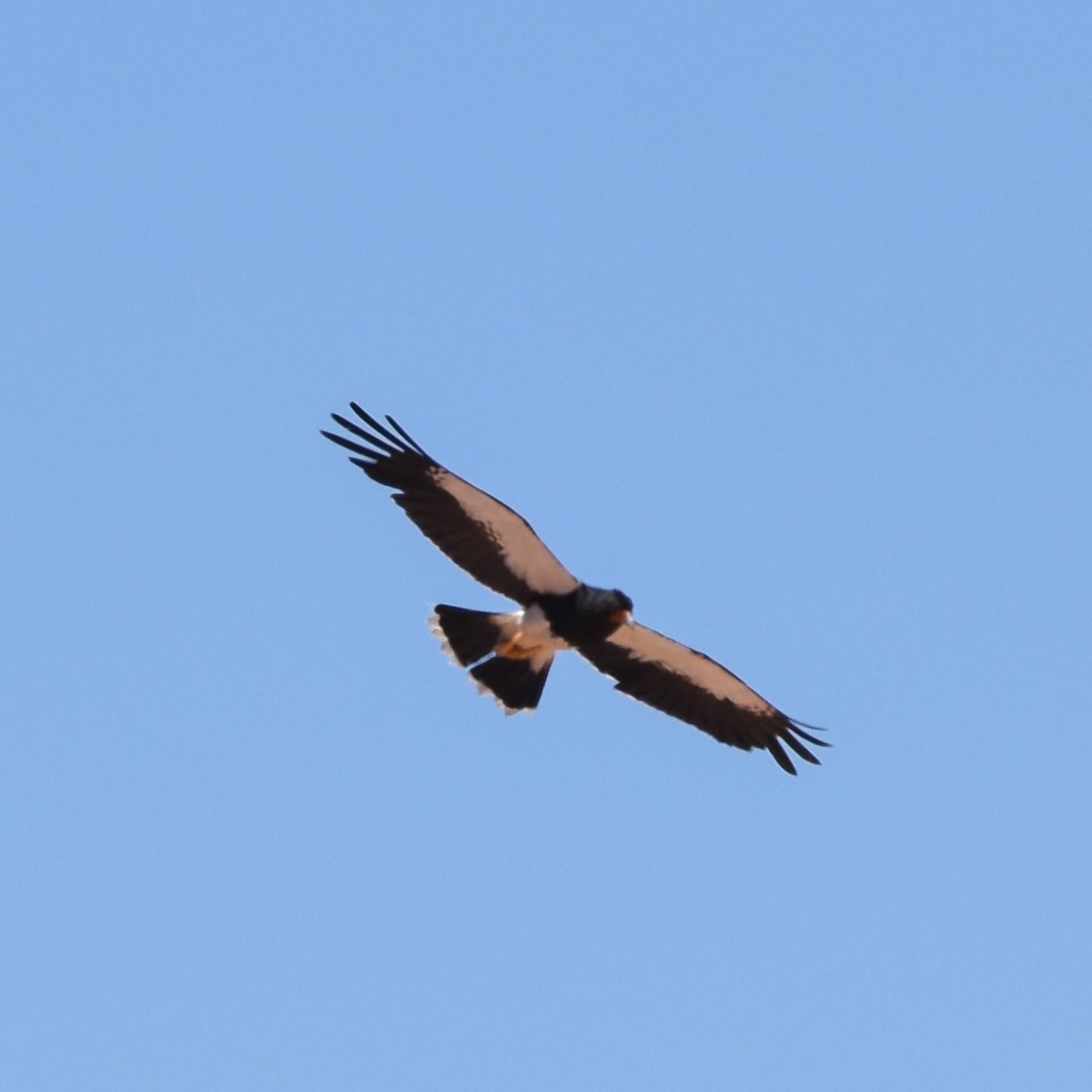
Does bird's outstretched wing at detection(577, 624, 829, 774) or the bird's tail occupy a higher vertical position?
bird's outstretched wing at detection(577, 624, 829, 774)

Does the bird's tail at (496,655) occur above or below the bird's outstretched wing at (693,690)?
below

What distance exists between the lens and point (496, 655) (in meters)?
17.8

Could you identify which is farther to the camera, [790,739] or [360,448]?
[790,739]

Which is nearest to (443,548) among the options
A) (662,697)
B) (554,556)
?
(554,556)

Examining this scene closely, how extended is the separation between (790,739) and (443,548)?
310 centimetres

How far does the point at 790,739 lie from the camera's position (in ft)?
61.2

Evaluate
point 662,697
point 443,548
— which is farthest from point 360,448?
point 662,697

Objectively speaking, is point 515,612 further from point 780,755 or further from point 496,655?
point 780,755

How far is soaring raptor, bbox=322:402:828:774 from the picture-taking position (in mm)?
17328

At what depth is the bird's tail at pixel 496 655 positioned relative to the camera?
17.7m

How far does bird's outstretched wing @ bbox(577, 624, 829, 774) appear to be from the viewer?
18.1 metres

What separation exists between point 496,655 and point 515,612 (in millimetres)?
367

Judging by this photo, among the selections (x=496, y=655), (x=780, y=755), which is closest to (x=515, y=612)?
(x=496, y=655)

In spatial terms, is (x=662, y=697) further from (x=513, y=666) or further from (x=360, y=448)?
(x=360, y=448)
